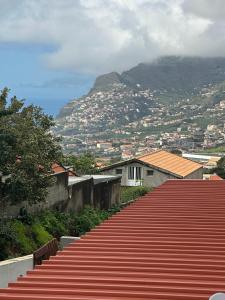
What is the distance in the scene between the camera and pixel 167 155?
44.9 metres

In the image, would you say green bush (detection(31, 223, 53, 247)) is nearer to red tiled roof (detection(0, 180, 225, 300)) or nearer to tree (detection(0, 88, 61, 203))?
tree (detection(0, 88, 61, 203))

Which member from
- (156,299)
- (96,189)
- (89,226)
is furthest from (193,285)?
(96,189)

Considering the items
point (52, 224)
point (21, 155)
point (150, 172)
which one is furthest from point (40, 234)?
point (150, 172)

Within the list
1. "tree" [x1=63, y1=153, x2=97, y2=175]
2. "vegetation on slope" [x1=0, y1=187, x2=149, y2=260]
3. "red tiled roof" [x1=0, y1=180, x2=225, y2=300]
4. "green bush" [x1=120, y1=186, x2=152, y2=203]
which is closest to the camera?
"red tiled roof" [x1=0, y1=180, x2=225, y2=300]

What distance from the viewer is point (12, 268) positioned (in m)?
13.2

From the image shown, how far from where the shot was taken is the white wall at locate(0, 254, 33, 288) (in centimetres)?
1277

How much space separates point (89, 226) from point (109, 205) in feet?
22.2

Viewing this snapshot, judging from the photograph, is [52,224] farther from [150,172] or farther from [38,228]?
[150,172]

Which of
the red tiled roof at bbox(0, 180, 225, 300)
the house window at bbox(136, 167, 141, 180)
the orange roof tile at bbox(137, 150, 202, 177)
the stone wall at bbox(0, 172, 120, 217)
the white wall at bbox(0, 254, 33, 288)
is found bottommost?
the white wall at bbox(0, 254, 33, 288)

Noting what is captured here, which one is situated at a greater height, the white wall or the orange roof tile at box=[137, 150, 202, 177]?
the orange roof tile at box=[137, 150, 202, 177]

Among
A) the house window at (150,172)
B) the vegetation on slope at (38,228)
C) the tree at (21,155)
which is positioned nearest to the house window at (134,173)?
the house window at (150,172)

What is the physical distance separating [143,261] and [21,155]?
7.76 m

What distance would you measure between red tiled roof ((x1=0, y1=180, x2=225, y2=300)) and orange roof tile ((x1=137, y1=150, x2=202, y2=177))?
25.1 metres

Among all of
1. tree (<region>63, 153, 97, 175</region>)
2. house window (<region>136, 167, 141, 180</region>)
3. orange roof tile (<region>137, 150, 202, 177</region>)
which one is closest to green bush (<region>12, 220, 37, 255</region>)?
tree (<region>63, 153, 97, 175</region>)
